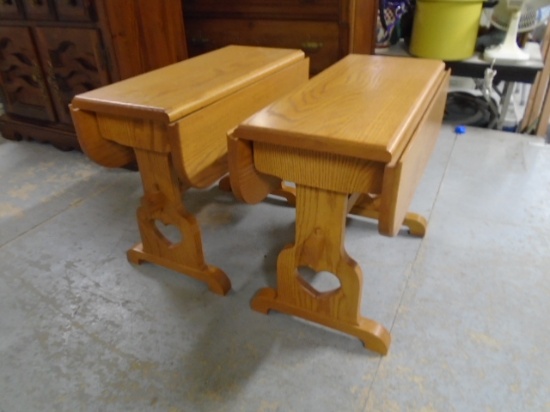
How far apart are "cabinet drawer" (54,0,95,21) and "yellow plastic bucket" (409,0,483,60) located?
1.57 meters

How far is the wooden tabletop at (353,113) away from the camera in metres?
0.87

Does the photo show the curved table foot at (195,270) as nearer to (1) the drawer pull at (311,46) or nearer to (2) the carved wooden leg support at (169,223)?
(2) the carved wooden leg support at (169,223)

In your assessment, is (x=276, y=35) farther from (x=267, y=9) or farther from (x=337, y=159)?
(x=337, y=159)

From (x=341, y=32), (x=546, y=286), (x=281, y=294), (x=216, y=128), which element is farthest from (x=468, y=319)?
(x=341, y=32)

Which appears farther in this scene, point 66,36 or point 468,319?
point 66,36

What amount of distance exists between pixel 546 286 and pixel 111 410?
132 cm

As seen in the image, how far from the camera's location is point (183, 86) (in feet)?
4.07

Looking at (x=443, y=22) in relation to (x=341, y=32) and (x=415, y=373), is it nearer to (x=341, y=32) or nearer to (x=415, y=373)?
(x=341, y=32)

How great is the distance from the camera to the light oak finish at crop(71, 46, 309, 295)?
3.67 ft

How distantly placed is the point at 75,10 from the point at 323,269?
1.66 metres

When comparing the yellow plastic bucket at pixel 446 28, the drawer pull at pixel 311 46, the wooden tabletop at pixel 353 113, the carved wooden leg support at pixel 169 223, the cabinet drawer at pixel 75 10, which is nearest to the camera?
the wooden tabletop at pixel 353 113

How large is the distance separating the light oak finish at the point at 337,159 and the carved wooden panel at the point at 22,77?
1697 millimetres

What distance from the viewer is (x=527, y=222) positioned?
1661mm

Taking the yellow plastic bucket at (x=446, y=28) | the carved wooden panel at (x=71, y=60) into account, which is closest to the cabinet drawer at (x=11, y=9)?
the carved wooden panel at (x=71, y=60)
